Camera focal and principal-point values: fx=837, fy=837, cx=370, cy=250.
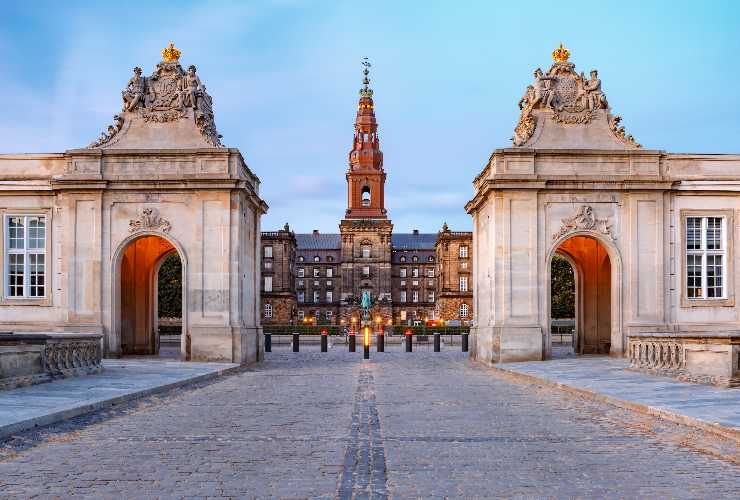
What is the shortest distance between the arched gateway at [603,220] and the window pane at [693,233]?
0.12ft

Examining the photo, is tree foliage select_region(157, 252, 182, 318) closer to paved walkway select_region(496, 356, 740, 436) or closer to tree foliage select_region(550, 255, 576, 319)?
tree foliage select_region(550, 255, 576, 319)

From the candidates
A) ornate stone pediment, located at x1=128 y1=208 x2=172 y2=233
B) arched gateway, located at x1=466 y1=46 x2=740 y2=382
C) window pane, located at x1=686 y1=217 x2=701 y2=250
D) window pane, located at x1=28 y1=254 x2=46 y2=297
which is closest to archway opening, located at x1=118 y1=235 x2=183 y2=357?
window pane, located at x1=28 y1=254 x2=46 y2=297

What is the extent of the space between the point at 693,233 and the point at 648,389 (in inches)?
601

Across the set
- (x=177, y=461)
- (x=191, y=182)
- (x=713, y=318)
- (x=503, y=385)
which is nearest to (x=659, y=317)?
(x=713, y=318)

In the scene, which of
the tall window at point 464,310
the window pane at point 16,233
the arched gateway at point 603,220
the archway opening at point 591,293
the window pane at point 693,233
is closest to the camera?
the arched gateway at point 603,220

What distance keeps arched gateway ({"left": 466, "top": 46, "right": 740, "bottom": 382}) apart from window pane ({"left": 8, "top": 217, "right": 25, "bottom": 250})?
667 inches

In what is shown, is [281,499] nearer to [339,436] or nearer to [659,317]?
[339,436]

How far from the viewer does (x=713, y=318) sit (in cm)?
2995

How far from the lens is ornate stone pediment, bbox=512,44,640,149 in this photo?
3034 cm

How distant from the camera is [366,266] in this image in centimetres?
13688

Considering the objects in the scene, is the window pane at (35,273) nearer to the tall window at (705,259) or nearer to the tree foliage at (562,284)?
the tall window at (705,259)

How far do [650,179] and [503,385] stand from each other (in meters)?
12.7

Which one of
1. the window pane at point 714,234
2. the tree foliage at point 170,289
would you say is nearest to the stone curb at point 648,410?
the window pane at point 714,234

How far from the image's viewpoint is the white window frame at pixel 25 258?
2995 cm
